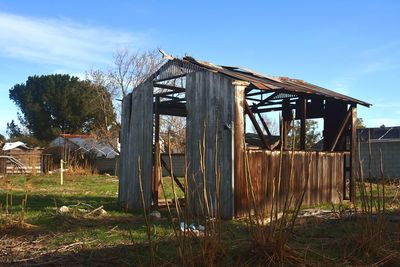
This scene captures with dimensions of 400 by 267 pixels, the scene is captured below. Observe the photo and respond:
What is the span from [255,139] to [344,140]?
9.32 feet

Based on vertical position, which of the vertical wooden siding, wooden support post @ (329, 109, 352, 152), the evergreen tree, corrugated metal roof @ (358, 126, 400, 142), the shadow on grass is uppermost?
the evergreen tree

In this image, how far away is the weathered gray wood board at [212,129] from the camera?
11.4 meters

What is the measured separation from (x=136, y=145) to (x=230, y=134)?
3693 millimetres

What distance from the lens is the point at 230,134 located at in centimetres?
1138

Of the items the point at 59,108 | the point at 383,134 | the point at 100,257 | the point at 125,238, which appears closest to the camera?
the point at 100,257

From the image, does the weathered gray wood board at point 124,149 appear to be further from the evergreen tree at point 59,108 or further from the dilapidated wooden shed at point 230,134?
the evergreen tree at point 59,108

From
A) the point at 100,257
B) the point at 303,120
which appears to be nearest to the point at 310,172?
the point at 303,120

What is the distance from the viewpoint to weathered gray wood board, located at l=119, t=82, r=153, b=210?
13.5 meters

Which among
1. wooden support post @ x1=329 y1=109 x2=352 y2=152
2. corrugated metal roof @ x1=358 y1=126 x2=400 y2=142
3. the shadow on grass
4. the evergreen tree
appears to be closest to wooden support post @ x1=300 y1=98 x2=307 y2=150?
wooden support post @ x1=329 y1=109 x2=352 y2=152

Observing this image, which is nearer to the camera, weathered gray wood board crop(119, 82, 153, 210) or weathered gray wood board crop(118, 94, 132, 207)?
weathered gray wood board crop(119, 82, 153, 210)

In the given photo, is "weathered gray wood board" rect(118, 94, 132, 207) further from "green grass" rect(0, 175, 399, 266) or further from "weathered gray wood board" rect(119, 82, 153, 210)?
"green grass" rect(0, 175, 399, 266)

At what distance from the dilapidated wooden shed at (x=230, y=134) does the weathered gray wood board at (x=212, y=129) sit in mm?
24

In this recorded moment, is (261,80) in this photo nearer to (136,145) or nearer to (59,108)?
(136,145)

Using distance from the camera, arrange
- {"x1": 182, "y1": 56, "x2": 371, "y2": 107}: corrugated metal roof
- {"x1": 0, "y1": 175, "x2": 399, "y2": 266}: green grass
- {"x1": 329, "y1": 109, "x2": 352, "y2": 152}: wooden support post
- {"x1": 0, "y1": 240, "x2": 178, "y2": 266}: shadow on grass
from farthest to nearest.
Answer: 1. {"x1": 329, "y1": 109, "x2": 352, "y2": 152}: wooden support post
2. {"x1": 182, "y1": 56, "x2": 371, "y2": 107}: corrugated metal roof
3. {"x1": 0, "y1": 240, "x2": 178, "y2": 266}: shadow on grass
4. {"x1": 0, "y1": 175, "x2": 399, "y2": 266}: green grass
